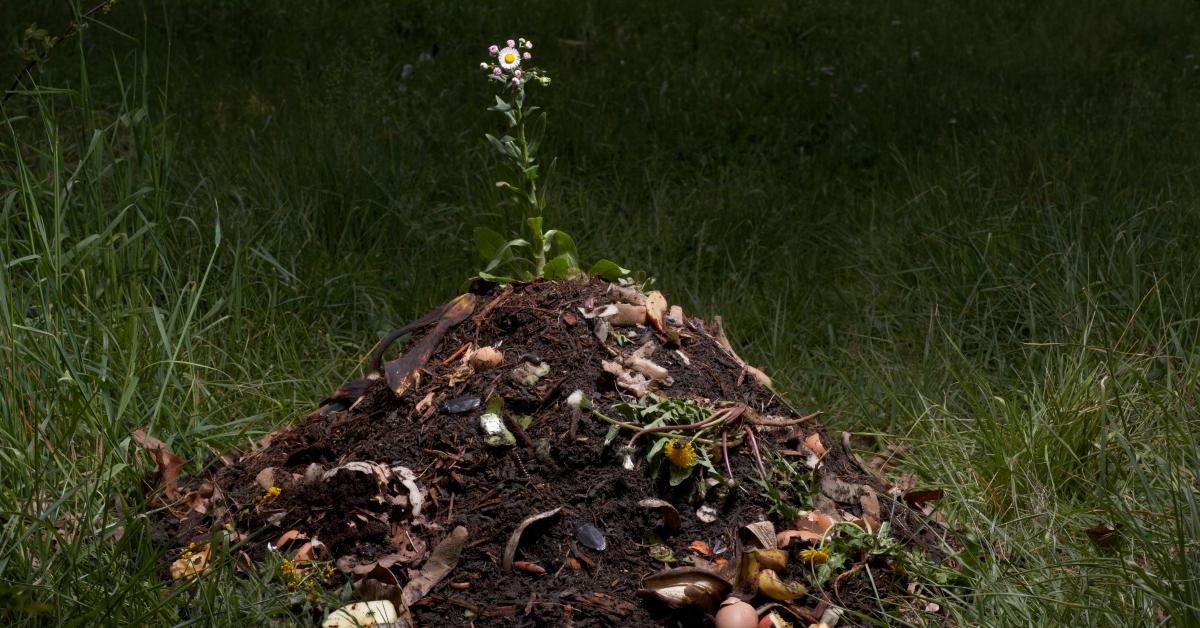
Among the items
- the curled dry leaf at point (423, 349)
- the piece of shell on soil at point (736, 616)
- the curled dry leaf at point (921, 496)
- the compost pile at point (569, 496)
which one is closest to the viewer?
the piece of shell on soil at point (736, 616)

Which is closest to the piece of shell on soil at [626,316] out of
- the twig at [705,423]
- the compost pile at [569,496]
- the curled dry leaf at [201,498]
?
the compost pile at [569,496]

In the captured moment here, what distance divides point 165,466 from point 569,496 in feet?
3.20

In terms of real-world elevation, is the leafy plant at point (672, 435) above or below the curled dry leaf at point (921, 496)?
above

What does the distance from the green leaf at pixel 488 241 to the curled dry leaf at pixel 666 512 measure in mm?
956

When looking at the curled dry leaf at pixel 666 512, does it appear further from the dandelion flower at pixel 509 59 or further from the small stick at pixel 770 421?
the dandelion flower at pixel 509 59

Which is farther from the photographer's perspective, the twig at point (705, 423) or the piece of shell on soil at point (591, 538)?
the twig at point (705, 423)

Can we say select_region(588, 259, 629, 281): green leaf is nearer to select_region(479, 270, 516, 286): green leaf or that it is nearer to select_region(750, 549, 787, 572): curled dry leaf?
select_region(479, 270, 516, 286): green leaf

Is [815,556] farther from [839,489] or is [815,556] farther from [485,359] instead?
[485,359]

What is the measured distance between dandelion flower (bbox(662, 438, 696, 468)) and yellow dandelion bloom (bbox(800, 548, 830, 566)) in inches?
11.4

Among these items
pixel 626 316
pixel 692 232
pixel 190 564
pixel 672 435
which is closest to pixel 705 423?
pixel 672 435

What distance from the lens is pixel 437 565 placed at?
226 cm

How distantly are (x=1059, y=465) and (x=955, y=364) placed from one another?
0.89 metres

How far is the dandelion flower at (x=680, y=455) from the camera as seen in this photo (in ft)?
7.70

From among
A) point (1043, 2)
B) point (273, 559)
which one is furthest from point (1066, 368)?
point (1043, 2)
